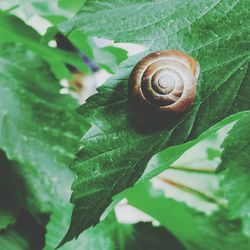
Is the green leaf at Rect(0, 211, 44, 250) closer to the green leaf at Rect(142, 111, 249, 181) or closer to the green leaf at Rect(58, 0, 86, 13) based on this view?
the green leaf at Rect(142, 111, 249, 181)

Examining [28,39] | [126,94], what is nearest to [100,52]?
[28,39]

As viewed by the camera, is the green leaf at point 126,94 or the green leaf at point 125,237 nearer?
the green leaf at point 126,94

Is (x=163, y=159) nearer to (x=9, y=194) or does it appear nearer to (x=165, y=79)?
(x=165, y=79)

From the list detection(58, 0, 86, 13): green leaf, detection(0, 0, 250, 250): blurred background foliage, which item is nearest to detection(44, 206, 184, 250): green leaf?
detection(0, 0, 250, 250): blurred background foliage

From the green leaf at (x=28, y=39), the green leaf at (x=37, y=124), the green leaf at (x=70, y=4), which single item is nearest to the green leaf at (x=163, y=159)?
the green leaf at (x=37, y=124)

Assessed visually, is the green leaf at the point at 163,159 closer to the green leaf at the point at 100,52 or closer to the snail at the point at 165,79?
the snail at the point at 165,79

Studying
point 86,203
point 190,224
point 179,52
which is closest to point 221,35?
point 179,52
